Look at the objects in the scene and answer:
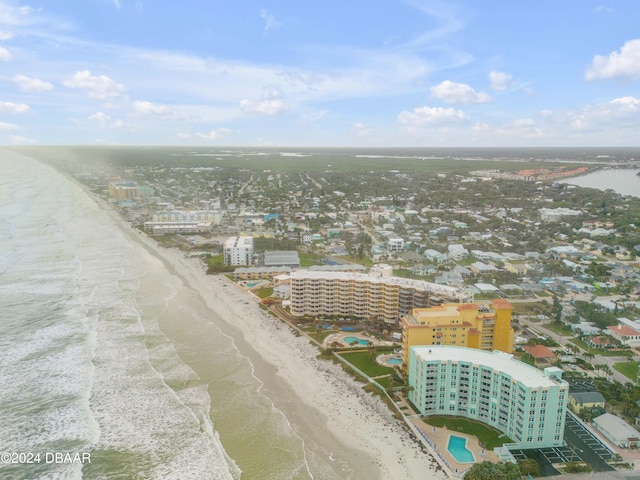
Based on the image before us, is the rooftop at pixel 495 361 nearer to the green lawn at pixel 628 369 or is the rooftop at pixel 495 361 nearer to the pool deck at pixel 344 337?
the pool deck at pixel 344 337

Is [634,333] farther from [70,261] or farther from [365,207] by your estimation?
[365,207]

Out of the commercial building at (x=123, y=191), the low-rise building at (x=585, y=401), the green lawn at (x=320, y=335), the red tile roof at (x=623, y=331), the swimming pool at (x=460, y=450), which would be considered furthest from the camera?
the commercial building at (x=123, y=191)

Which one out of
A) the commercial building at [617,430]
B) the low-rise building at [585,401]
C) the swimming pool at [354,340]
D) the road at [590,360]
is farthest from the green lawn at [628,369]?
the swimming pool at [354,340]

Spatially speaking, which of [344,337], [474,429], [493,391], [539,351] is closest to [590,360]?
[539,351]

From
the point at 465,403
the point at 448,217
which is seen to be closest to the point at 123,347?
the point at 465,403

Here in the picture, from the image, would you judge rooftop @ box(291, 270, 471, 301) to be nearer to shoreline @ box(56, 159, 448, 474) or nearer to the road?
shoreline @ box(56, 159, 448, 474)

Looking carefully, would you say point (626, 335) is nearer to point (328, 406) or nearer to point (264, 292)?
point (328, 406)

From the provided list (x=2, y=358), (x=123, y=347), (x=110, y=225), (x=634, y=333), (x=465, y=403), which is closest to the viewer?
(x=465, y=403)
